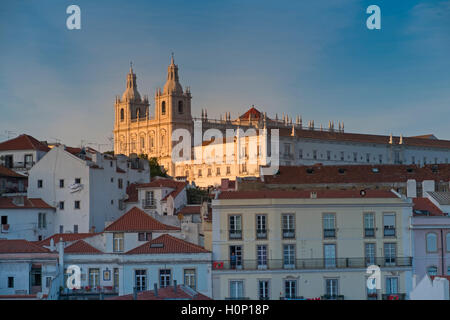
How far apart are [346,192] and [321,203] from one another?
2970 millimetres

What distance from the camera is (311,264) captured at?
125 ft

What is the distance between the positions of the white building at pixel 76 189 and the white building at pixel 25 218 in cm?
89

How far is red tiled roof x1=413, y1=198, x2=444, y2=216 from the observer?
41.5 metres

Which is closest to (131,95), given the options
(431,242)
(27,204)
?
(27,204)

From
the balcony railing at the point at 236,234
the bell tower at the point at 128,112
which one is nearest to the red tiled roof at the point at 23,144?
the balcony railing at the point at 236,234

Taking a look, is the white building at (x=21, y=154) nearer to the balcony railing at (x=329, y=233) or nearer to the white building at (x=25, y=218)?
the white building at (x=25, y=218)

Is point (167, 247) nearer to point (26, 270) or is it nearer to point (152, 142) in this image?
point (26, 270)

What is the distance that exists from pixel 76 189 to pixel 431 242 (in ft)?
80.2

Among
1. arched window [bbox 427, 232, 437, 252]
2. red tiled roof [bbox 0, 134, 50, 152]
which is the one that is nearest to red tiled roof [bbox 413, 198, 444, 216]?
arched window [bbox 427, 232, 437, 252]

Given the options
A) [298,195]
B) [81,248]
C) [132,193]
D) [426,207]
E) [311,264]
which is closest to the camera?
[311,264]

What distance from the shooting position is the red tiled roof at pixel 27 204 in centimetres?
5233

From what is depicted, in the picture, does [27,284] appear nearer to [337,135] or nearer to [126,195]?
[126,195]

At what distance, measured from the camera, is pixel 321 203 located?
128 feet
